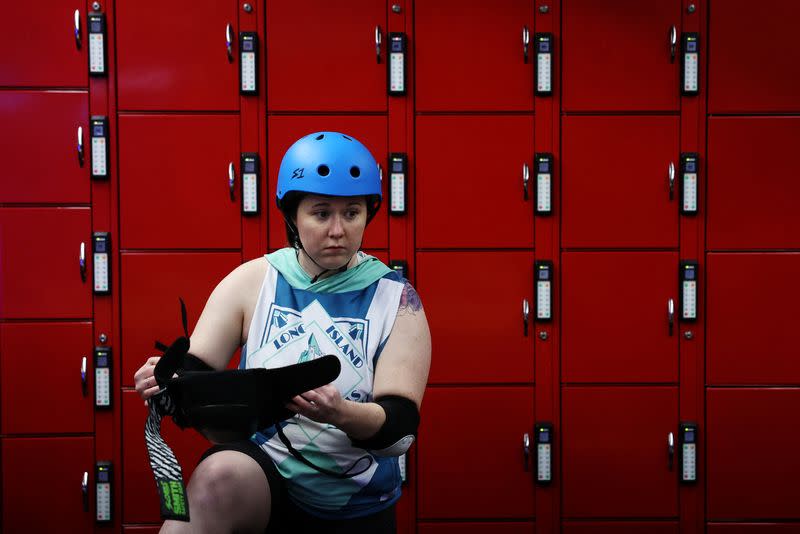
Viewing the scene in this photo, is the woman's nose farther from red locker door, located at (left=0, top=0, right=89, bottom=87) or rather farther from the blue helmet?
red locker door, located at (left=0, top=0, right=89, bottom=87)

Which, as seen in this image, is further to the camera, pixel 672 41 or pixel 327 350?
pixel 672 41

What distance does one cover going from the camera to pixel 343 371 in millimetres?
1393

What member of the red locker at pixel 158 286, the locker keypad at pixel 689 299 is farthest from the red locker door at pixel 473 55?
the red locker at pixel 158 286

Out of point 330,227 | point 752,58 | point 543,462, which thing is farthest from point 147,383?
point 752,58

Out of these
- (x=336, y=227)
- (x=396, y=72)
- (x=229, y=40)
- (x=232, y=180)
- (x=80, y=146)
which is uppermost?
(x=229, y=40)

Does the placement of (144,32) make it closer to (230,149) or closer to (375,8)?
(230,149)

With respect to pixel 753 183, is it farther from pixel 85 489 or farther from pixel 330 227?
pixel 85 489

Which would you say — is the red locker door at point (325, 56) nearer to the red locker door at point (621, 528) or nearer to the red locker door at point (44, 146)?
the red locker door at point (44, 146)

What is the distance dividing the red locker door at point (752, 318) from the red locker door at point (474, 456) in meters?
0.81

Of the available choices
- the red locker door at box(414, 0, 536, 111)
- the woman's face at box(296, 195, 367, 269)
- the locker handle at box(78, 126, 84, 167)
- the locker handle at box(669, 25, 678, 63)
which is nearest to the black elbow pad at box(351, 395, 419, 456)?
the woman's face at box(296, 195, 367, 269)

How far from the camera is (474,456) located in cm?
306

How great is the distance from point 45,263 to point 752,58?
2.96 m

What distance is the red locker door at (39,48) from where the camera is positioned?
294 cm

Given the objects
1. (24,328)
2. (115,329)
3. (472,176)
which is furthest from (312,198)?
(24,328)
